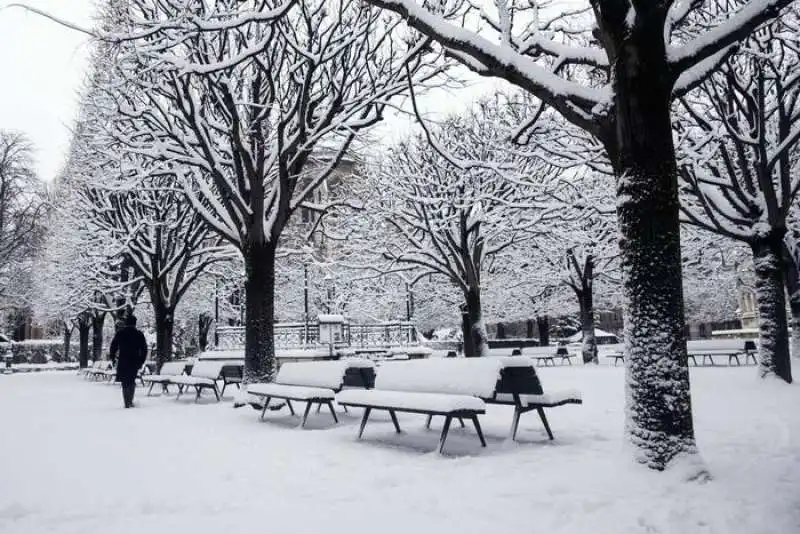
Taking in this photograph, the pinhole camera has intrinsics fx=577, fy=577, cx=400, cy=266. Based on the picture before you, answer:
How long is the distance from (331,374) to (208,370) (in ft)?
16.0

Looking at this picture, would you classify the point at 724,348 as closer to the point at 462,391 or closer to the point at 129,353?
the point at 462,391

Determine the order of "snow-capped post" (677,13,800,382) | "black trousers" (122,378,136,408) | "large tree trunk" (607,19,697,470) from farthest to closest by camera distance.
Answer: "black trousers" (122,378,136,408), "snow-capped post" (677,13,800,382), "large tree trunk" (607,19,697,470)

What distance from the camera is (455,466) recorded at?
5441 millimetres

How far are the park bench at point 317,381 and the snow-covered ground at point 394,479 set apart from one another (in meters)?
0.47

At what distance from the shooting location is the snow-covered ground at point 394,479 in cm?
385

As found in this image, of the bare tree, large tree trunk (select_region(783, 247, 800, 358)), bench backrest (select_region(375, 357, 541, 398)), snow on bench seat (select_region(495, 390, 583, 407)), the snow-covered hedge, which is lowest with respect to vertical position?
the snow-covered hedge

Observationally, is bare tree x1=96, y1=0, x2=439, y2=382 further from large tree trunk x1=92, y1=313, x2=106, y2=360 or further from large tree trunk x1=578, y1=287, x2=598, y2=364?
large tree trunk x1=92, y1=313, x2=106, y2=360

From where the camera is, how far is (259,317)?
1120 centimetres

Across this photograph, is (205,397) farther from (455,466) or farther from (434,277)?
(434,277)

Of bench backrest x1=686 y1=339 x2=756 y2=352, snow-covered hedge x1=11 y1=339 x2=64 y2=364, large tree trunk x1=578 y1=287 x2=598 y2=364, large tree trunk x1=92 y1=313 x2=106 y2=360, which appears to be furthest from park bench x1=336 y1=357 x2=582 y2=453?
snow-covered hedge x1=11 y1=339 x2=64 y2=364

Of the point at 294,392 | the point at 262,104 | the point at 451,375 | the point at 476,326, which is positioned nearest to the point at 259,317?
the point at 294,392

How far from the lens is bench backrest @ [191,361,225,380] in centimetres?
1202

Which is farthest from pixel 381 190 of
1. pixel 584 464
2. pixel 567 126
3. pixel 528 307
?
pixel 584 464

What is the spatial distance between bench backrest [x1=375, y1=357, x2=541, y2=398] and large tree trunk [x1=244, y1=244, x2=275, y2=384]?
413 centimetres
